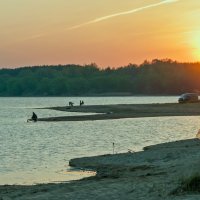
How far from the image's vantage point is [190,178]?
1711 cm

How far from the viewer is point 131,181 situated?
20031 mm

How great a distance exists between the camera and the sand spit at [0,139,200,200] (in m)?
17.2

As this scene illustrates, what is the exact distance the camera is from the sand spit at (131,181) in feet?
56.3

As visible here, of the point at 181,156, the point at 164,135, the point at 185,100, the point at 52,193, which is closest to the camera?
the point at 52,193

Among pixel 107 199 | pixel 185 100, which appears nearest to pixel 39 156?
pixel 107 199

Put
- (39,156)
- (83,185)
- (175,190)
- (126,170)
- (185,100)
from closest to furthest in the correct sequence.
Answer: (175,190), (83,185), (126,170), (39,156), (185,100)

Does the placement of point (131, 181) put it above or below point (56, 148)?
above

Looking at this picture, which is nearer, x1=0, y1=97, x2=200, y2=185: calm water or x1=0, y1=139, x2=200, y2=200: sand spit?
x1=0, y1=139, x2=200, y2=200: sand spit

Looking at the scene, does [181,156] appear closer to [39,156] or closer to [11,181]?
[11,181]

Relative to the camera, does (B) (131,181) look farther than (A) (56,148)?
No

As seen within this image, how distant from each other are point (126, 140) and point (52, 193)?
88.2ft

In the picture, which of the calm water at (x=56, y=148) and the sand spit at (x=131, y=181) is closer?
the sand spit at (x=131, y=181)

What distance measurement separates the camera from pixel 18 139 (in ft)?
164

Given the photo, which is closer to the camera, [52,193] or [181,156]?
[52,193]
